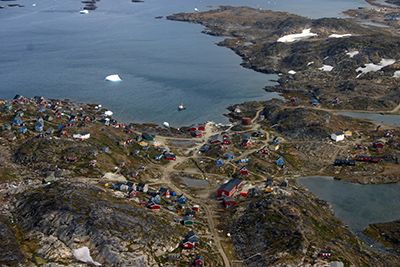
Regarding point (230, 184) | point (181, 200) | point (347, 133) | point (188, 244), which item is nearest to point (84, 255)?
point (188, 244)

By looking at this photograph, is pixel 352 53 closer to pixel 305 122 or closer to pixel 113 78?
pixel 305 122

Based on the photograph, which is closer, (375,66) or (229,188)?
(229,188)

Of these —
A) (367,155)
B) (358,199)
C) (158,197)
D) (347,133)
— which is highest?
(158,197)

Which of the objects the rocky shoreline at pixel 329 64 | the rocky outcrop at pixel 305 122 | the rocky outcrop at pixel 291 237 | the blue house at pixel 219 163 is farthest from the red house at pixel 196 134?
the rocky shoreline at pixel 329 64

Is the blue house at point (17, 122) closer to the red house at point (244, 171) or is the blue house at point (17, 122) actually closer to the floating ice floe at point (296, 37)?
the red house at point (244, 171)

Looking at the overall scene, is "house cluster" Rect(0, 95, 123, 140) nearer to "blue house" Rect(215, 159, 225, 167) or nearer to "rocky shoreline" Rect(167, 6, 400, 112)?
"blue house" Rect(215, 159, 225, 167)

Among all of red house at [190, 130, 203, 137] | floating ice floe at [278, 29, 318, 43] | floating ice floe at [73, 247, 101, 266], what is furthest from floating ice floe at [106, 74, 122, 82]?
floating ice floe at [73, 247, 101, 266]
